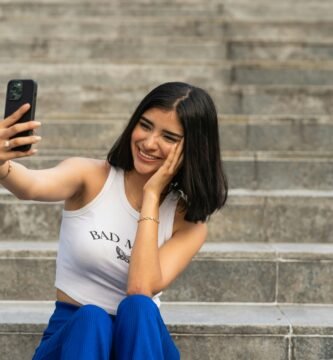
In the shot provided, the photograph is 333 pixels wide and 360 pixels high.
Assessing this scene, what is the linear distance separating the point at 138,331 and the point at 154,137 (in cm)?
66

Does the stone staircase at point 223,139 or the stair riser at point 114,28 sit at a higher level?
the stair riser at point 114,28

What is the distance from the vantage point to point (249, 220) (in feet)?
10.5

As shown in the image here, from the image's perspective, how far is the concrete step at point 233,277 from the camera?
2861 mm

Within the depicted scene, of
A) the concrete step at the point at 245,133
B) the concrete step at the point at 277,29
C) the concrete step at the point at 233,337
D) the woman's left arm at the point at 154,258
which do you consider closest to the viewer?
the woman's left arm at the point at 154,258

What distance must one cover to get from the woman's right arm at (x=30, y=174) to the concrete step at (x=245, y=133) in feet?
5.96

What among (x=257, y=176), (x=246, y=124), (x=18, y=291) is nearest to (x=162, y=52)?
(x=246, y=124)

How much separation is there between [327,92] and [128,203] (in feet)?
8.59

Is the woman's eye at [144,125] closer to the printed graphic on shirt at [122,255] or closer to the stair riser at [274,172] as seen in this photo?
the printed graphic on shirt at [122,255]

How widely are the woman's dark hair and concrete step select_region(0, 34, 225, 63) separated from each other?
124 inches

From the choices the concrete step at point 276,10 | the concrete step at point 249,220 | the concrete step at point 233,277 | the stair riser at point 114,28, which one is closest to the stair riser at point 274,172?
the concrete step at point 249,220

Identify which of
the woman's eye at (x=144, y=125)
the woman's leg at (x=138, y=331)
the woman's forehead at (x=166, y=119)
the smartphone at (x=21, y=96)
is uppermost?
the smartphone at (x=21, y=96)

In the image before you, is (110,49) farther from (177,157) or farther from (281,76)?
(177,157)

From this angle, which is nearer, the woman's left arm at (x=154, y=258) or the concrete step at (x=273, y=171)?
the woman's left arm at (x=154, y=258)

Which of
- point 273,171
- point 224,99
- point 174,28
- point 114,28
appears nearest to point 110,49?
point 114,28
